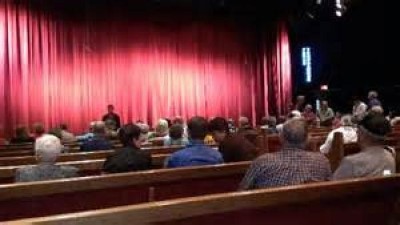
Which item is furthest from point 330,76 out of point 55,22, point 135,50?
point 55,22

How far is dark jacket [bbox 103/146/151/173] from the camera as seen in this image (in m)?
4.67

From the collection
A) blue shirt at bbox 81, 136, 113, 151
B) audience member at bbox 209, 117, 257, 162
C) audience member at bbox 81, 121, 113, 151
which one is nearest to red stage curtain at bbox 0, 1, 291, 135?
audience member at bbox 81, 121, 113, 151

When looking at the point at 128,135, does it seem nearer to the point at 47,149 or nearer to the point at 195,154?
the point at 195,154

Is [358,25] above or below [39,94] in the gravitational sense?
above

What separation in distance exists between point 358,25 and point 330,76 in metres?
1.39

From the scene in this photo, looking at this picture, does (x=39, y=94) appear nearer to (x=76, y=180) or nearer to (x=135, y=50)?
(x=135, y=50)

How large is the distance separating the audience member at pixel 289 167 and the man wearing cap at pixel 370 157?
228 mm

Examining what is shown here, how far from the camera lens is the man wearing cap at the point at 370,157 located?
3846 millimetres

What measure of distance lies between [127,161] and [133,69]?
404 inches

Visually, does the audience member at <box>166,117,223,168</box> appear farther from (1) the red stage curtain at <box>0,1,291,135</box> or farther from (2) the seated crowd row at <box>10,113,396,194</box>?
(1) the red stage curtain at <box>0,1,291,135</box>

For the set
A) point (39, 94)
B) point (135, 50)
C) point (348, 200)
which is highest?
point (135, 50)

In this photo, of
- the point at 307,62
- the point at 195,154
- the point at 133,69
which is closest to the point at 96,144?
the point at 195,154

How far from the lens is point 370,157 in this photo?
3877mm

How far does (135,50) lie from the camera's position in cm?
1490
